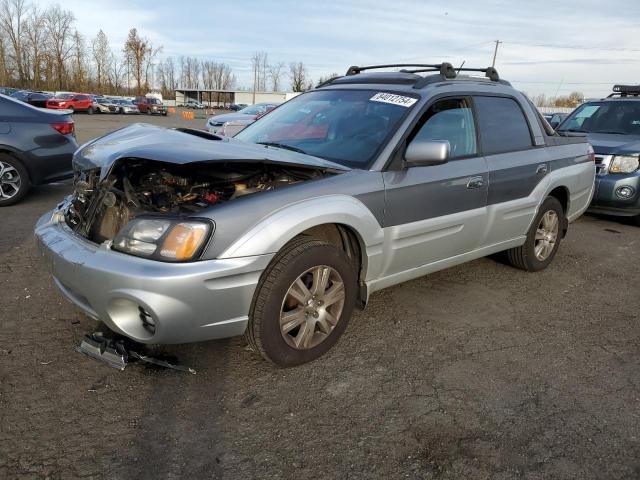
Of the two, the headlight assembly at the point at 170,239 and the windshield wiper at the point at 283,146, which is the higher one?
→ the windshield wiper at the point at 283,146

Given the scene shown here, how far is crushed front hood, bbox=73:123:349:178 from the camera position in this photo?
2.63 m

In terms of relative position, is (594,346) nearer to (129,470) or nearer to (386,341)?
(386,341)

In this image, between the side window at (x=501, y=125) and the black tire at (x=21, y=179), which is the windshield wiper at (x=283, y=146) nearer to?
the side window at (x=501, y=125)

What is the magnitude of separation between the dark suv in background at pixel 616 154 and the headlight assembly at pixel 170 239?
554 centimetres

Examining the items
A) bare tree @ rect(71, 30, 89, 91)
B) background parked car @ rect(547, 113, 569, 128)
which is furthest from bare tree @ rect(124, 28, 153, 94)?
background parked car @ rect(547, 113, 569, 128)

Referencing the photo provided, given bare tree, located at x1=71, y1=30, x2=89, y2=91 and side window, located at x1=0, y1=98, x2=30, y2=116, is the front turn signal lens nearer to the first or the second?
side window, located at x1=0, y1=98, x2=30, y2=116

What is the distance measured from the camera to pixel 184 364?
2.90m

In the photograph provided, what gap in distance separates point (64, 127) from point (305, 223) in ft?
18.0

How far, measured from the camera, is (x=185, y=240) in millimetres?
2438

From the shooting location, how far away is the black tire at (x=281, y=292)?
8.70ft

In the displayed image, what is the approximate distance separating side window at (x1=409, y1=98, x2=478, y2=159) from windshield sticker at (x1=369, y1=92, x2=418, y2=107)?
0.14 m

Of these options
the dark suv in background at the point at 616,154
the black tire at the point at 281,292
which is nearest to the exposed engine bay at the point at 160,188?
the black tire at the point at 281,292

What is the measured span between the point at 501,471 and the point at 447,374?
0.80 metres

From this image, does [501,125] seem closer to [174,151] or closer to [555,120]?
[174,151]
